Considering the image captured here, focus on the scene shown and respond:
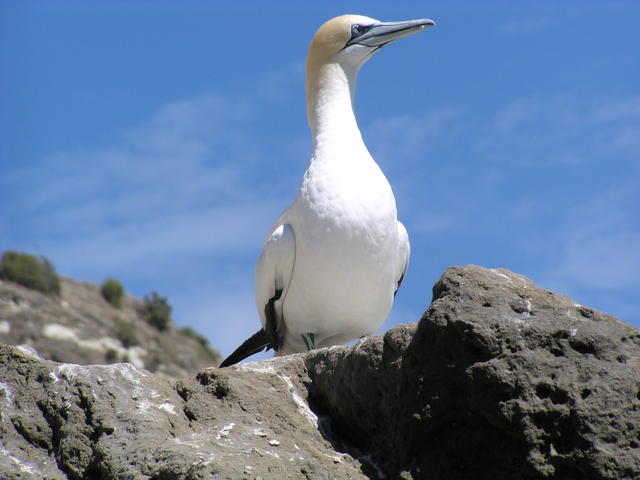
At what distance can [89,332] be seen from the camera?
128 ft

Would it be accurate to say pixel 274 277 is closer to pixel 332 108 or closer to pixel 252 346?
pixel 252 346

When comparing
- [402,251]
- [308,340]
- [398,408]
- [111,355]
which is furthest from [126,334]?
[398,408]

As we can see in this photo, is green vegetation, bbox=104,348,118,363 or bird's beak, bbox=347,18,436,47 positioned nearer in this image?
bird's beak, bbox=347,18,436,47

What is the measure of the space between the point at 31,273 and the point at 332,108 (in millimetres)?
36182

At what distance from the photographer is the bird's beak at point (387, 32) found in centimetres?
912

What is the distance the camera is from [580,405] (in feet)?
14.3

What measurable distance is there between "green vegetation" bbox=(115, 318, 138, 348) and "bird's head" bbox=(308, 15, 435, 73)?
32.9 m

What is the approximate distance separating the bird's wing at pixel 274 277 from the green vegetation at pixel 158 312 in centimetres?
4192

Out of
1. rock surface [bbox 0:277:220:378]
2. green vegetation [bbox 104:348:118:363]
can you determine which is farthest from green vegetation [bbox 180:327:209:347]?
green vegetation [bbox 104:348:118:363]

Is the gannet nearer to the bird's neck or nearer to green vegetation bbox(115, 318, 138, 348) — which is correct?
the bird's neck

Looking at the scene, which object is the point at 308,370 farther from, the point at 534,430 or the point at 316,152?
the point at 316,152

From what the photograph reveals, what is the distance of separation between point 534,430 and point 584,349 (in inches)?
18.2

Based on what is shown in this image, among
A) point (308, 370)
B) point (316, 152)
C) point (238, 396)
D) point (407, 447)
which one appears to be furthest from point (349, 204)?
point (407, 447)

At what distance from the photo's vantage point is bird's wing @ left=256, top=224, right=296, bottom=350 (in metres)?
7.96
